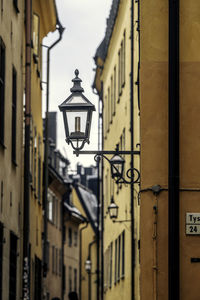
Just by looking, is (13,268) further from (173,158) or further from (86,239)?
(86,239)

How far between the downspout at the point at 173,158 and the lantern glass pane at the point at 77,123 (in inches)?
44.7

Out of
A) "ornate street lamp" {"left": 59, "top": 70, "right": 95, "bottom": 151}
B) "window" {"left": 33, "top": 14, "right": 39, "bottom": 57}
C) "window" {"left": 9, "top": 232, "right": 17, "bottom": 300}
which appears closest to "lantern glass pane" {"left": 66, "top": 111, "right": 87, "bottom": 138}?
"ornate street lamp" {"left": 59, "top": 70, "right": 95, "bottom": 151}

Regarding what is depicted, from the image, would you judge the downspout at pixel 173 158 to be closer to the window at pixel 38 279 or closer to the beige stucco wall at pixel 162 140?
the beige stucco wall at pixel 162 140

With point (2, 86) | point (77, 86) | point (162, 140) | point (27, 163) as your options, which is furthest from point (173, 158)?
point (27, 163)

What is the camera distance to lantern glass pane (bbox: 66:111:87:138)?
451 inches

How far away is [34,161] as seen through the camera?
1033 inches

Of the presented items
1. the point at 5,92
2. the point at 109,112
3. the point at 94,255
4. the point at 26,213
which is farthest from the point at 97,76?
the point at 94,255

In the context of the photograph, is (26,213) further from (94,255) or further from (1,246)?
(94,255)

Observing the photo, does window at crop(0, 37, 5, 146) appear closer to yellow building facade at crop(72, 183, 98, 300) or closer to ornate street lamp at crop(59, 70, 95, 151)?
ornate street lamp at crop(59, 70, 95, 151)

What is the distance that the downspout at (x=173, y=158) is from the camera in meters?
10.4

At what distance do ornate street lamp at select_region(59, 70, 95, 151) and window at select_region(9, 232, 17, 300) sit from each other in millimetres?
7757

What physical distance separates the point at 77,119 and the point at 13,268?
8.65 metres

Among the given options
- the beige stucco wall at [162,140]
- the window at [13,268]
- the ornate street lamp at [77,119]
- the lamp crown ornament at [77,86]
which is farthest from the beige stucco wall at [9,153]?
the beige stucco wall at [162,140]

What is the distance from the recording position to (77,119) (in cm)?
1146
